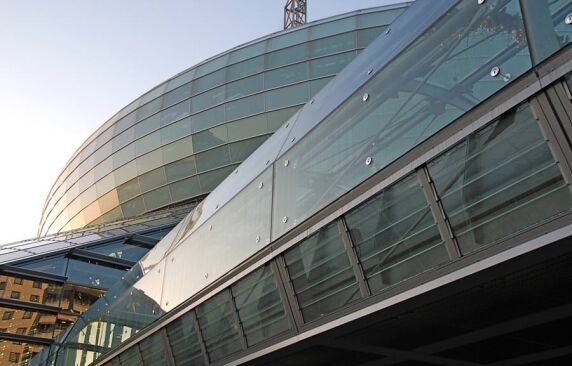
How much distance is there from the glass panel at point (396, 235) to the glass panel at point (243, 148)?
16774mm

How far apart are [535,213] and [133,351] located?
8438 mm

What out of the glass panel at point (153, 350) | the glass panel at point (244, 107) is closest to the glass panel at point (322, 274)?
the glass panel at point (153, 350)

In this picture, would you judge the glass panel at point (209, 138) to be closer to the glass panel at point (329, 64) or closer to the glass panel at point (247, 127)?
the glass panel at point (247, 127)

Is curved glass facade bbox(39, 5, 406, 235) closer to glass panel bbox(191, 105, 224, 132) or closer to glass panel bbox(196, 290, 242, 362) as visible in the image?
glass panel bbox(191, 105, 224, 132)

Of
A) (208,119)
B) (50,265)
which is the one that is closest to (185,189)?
(208,119)

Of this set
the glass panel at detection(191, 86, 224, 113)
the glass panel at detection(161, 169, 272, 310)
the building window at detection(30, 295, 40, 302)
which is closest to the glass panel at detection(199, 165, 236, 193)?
the glass panel at detection(191, 86, 224, 113)

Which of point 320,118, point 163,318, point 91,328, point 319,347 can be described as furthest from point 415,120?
point 91,328

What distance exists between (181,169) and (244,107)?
11.8 ft

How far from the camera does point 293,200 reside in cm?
699

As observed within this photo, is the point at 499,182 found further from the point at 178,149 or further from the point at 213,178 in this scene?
the point at 178,149

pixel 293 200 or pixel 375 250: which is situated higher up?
pixel 293 200

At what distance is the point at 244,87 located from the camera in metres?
23.6

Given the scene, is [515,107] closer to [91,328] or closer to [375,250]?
[375,250]

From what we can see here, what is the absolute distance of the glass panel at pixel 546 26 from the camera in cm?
404
